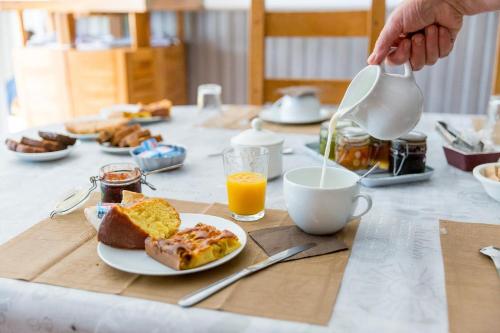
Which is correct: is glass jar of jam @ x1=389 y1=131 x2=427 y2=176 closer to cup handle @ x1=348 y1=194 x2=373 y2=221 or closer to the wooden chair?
cup handle @ x1=348 y1=194 x2=373 y2=221

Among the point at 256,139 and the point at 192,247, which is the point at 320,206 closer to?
the point at 192,247

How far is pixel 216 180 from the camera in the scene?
1.10 meters

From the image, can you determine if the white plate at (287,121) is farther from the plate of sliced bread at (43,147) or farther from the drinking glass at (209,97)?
the plate of sliced bread at (43,147)

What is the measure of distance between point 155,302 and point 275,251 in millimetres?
196

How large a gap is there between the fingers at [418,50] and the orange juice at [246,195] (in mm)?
457

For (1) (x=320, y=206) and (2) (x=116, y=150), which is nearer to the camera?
(1) (x=320, y=206)

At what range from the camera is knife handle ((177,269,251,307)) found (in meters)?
0.61

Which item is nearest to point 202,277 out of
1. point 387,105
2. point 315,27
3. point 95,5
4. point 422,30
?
point 387,105

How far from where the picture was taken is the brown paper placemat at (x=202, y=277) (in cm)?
61

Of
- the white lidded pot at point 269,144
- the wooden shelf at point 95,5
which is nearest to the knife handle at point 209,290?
the white lidded pot at point 269,144

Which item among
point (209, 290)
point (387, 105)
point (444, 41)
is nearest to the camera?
point (209, 290)

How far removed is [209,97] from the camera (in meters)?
1.77

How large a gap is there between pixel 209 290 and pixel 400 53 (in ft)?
2.31

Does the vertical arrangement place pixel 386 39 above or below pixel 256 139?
above
